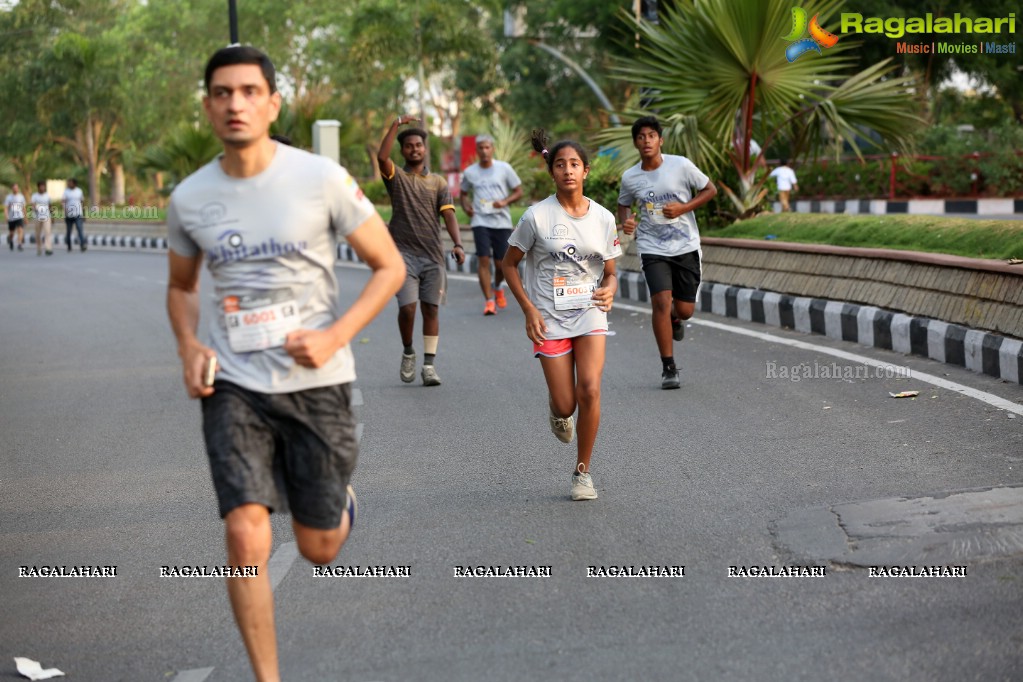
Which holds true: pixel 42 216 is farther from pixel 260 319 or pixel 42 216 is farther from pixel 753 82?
pixel 260 319

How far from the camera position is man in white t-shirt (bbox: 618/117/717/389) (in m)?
10.5

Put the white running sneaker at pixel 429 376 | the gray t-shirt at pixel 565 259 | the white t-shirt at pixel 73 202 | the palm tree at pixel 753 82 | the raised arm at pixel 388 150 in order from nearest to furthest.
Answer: the gray t-shirt at pixel 565 259 → the raised arm at pixel 388 150 → the white running sneaker at pixel 429 376 → the palm tree at pixel 753 82 → the white t-shirt at pixel 73 202

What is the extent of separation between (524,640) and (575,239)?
114 inches

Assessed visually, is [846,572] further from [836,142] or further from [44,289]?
[44,289]

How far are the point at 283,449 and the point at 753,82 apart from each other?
1299 cm

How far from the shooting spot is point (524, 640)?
189 inches

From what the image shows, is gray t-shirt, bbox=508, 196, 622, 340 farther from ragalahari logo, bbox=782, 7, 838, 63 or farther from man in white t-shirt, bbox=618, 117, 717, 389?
ragalahari logo, bbox=782, 7, 838, 63

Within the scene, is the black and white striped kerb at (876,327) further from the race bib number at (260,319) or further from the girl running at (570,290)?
the race bib number at (260,319)

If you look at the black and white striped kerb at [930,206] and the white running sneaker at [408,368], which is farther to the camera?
the black and white striped kerb at [930,206]

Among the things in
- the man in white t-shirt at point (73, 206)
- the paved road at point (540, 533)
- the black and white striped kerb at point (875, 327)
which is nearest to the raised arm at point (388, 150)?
the paved road at point (540, 533)

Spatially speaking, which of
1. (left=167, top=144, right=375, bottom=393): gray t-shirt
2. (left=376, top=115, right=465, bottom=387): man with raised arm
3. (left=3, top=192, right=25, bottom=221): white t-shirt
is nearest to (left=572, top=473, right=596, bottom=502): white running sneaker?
(left=167, top=144, right=375, bottom=393): gray t-shirt

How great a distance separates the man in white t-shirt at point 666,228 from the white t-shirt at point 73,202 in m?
28.4

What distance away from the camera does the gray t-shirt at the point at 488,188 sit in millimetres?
17422

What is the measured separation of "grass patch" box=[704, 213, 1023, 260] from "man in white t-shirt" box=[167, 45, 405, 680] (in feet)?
27.4
